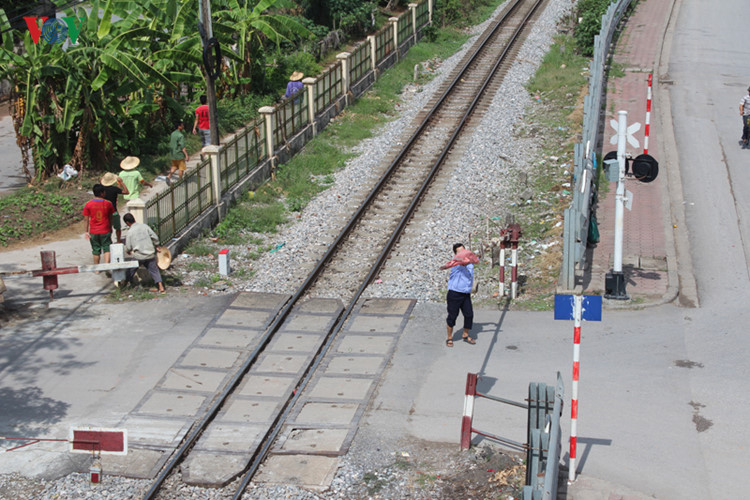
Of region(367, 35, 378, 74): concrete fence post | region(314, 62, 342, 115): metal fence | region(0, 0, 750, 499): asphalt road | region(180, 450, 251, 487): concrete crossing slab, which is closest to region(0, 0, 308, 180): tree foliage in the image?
region(314, 62, 342, 115): metal fence

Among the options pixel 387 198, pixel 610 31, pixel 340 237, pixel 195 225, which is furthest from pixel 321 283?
pixel 610 31

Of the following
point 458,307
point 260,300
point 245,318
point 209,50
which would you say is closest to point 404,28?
point 209,50

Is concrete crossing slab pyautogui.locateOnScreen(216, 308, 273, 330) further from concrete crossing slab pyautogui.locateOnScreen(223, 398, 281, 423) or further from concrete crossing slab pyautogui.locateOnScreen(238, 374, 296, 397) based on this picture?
concrete crossing slab pyautogui.locateOnScreen(223, 398, 281, 423)

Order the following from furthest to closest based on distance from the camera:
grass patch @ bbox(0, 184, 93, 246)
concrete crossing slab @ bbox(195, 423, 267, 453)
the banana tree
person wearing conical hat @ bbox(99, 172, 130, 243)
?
1. the banana tree
2. grass patch @ bbox(0, 184, 93, 246)
3. person wearing conical hat @ bbox(99, 172, 130, 243)
4. concrete crossing slab @ bbox(195, 423, 267, 453)

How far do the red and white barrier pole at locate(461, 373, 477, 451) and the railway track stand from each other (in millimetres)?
1394

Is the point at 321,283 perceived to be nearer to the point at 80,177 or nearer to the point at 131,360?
the point at 131,360

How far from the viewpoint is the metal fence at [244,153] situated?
1691 centimetres

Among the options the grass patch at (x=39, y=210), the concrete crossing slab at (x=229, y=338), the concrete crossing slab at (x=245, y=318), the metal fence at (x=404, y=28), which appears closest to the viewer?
the concrete crossing slab at (x=229, y=338)

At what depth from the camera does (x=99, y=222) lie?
15.8m

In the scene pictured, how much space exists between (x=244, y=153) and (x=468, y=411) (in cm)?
1112

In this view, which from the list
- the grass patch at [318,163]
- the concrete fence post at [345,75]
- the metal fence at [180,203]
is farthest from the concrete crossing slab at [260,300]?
the concrete fence post at [345,75]

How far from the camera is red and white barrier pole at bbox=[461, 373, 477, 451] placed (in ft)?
34.1

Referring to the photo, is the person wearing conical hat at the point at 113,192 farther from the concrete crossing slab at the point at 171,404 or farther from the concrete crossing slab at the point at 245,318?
the concrete crossing slab at the point at 171,404

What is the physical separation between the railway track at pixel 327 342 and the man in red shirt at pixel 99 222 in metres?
3.54
